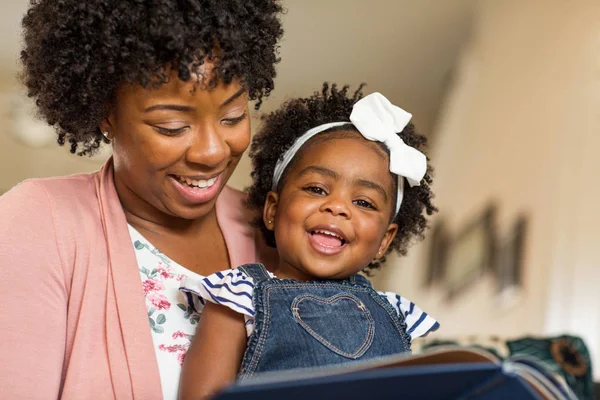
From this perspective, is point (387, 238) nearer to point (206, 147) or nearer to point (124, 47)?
point (206, 147)

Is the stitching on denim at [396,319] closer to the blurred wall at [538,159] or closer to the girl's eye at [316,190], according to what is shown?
the girl's eye at [316,190]

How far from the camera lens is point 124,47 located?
4.86ft

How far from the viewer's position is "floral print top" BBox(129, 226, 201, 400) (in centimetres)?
155

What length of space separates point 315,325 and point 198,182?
0.35 m

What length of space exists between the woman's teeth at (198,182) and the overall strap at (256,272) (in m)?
0.17

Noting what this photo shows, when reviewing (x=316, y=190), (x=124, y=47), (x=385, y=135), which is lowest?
(x=316, y=190)

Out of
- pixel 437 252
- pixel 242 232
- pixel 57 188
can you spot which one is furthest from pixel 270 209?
pixel 437 252

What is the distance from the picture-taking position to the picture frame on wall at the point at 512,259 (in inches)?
159

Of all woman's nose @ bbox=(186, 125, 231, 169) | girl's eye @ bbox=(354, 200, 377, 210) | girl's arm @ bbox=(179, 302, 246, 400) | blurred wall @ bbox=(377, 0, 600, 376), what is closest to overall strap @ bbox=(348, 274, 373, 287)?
girl's eye @ bbox=(354, 200, 377, 210)

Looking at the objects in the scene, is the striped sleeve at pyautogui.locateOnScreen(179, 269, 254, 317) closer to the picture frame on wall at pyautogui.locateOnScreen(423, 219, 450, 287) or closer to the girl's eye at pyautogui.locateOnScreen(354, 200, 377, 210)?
the girl's eye at pyautogui.locateOnScreen(354, 200, 377, 210)

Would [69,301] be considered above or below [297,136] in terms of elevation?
below

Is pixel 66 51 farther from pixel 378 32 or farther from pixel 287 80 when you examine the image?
pixel 287 80

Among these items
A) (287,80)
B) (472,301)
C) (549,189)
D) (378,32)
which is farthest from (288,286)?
(287,80)

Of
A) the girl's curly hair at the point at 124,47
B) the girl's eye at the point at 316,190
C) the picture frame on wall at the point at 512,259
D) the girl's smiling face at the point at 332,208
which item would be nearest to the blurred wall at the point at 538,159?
the picture frame on wall at the point at 512,259
